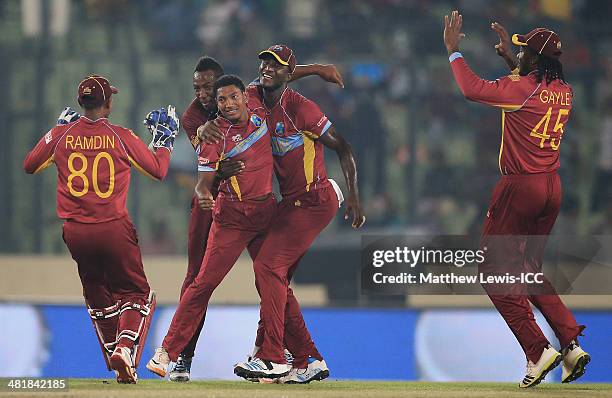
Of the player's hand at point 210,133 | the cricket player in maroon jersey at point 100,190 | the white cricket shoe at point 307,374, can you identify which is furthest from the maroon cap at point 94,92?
the white cricket shoe at point 307,374

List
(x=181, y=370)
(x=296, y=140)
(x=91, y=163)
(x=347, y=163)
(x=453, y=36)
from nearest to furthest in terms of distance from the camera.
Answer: (x=91, y=163) → (x=453, y=36) → (x=347, y=163) → (x=296, y=140) → (x=181, y=370)

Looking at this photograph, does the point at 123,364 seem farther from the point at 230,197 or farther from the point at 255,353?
the point at 230,197

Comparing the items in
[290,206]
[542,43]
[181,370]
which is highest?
[542,43]

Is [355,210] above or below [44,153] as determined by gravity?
below

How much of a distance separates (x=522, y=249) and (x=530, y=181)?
15.1 inches

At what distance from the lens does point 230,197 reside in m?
7.10

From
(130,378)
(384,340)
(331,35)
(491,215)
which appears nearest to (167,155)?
(130,378)

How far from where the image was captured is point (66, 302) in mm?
9656

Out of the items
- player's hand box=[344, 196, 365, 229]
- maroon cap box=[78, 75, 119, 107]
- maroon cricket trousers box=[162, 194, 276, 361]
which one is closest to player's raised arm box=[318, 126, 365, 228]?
player's hand box=[344, 196, 365, 229]

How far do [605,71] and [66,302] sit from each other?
6327mm

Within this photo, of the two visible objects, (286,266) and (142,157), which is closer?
(142,157)

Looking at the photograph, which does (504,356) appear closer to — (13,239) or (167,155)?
(167,155)

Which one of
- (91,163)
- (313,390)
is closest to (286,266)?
(313,390)

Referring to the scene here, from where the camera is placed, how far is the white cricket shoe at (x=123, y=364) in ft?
22.2
